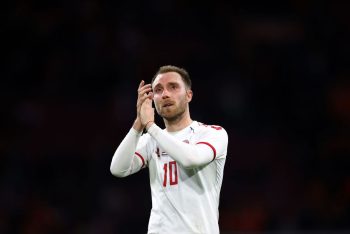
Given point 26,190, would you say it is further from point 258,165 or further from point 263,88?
point 263,88

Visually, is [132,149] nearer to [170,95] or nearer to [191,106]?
[170,95]

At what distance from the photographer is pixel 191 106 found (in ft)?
33.2

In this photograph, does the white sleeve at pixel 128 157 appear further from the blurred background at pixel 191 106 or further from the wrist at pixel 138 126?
the blurred background at pixel 191 106

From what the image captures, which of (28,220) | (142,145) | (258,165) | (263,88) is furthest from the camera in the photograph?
(263,88)

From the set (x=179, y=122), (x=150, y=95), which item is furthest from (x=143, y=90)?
(x=179, y=122)

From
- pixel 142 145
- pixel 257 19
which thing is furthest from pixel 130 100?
pixel 142 145

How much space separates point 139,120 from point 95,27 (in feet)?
26.2

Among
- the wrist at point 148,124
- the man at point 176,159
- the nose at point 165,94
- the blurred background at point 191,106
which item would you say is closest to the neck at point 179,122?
the man at point 176,159

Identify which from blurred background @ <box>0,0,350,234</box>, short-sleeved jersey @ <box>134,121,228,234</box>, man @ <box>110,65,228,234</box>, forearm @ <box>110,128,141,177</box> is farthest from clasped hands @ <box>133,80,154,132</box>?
blurred background @ <box>0,0,350,234</box>

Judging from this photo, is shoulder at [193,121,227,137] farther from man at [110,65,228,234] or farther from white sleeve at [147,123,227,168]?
white sleeve at [147,123,227,168]

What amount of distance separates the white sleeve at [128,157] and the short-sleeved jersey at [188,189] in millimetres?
127

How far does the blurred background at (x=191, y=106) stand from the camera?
9.12 meters

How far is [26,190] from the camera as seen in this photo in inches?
366

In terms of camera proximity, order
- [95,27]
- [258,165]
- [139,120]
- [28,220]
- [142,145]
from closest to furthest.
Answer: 1. [139,120]
2. [142,145]
3. [28,220]
4. [258,165]
5. [95,27]
